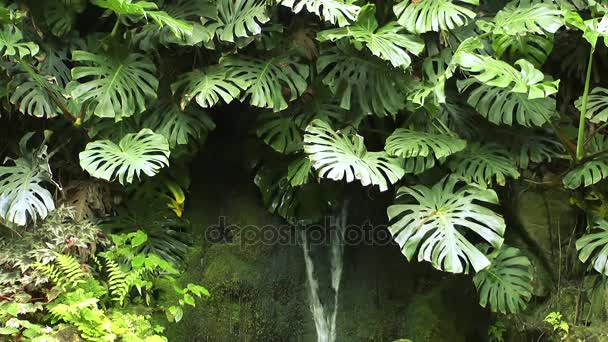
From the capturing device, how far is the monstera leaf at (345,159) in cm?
310

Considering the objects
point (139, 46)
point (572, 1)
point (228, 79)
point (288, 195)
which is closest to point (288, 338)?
point (288, 195)

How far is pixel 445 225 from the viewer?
10.4 feet

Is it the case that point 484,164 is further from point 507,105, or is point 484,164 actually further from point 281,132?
point 281,132

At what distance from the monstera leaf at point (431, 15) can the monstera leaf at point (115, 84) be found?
137 centimetres

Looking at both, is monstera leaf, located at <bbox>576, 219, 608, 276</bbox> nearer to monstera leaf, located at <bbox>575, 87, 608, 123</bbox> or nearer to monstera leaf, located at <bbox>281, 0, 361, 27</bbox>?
monstera leaf, located at <bbox>575, 87, 608, 123</bbox>

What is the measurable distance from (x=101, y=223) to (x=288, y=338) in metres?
1.35

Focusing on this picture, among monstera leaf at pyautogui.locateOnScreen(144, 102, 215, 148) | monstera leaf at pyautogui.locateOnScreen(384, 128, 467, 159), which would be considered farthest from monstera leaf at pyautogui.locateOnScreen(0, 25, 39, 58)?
monstera leaf at pyautogui.locateOnScreen(384, 128, 467, 159)

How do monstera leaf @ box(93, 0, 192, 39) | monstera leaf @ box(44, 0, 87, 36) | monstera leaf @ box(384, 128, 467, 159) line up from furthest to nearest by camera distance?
1. monstera leaf @ box(44, 0, 87, 36)
2. monstera leaf @ box(384, 128, 467, 159)
3. monstera leaf @ box(93, 0, 192, 39)

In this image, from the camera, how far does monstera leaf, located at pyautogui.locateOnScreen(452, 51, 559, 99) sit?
114 inches

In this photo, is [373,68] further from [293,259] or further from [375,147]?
[293,259]

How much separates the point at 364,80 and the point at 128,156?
1.33 m

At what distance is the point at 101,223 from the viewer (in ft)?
12.4

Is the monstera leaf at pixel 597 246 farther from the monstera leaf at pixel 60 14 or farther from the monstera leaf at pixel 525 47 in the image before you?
the monstera leaf at pixel 60 14

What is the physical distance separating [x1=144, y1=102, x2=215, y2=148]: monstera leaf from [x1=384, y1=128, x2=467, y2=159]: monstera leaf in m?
1.05
